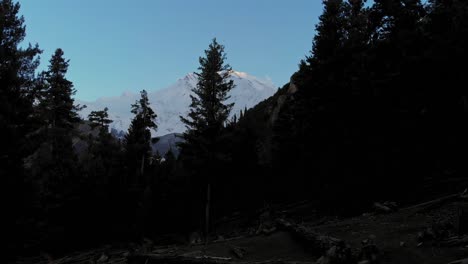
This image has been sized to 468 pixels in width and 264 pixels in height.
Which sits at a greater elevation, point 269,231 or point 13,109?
point 13,109

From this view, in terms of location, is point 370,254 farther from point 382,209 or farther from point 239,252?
point 382,209

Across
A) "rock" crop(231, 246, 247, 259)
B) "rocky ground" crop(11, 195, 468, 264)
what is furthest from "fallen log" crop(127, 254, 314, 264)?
"rock" crop(231, 246, 247, 259)

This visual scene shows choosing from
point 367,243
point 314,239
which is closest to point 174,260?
point 314,239

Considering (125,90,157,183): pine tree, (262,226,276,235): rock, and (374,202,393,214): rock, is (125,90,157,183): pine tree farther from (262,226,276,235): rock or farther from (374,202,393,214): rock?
(374,202,393,214): rock

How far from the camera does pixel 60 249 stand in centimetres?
3375

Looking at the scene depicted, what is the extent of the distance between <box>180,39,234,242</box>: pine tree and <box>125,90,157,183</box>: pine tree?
388 inches

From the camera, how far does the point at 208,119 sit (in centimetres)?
3375

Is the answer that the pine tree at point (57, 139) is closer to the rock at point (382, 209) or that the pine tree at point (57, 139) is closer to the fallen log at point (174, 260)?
the fallen log at point (174, 260)

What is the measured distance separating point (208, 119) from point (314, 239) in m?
23.8

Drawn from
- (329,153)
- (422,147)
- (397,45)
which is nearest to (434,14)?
(397,45)

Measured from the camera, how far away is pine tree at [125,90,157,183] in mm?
41750

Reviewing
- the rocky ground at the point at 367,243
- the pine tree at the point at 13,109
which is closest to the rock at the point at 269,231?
the rocky ground at the point at 367,243

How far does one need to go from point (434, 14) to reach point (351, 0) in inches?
313

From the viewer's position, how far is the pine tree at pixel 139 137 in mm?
41750
